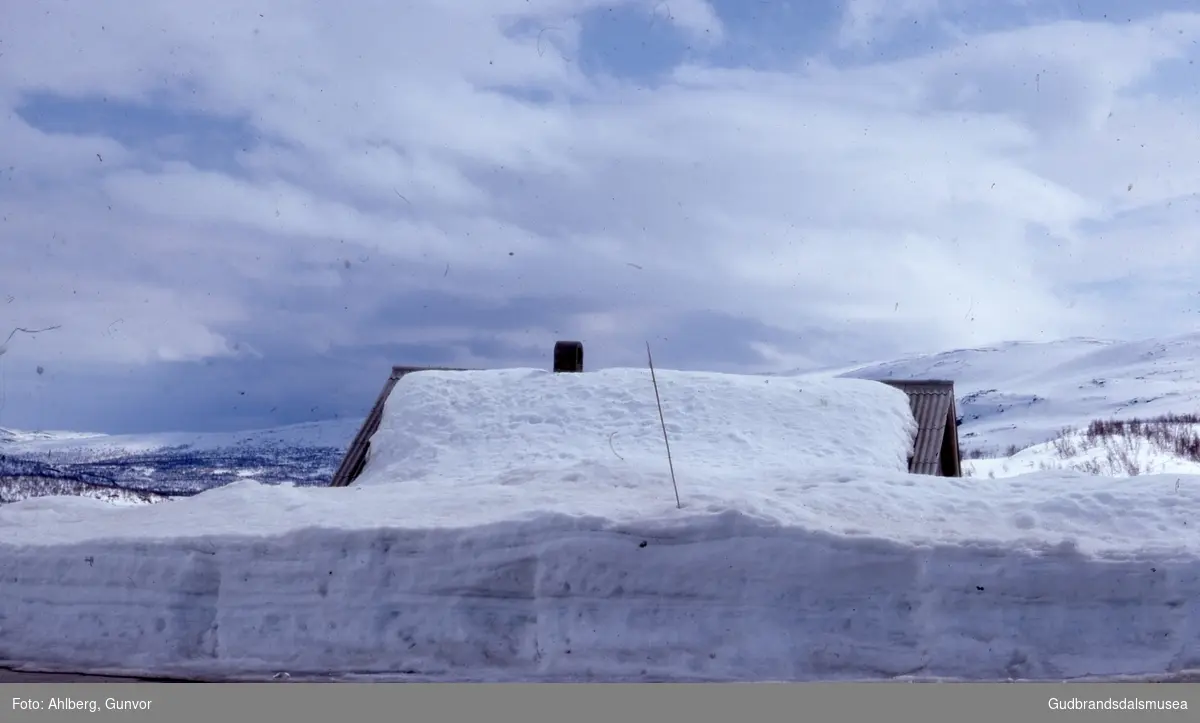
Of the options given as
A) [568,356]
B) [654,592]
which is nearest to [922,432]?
[568,356]

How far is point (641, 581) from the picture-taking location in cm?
880

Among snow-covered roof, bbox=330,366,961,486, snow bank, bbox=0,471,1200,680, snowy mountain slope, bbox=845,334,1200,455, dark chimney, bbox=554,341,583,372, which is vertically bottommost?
snow bank, bbox=0,471,1200,680

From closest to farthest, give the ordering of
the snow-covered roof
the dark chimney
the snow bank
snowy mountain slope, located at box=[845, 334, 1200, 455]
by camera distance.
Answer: the snow bank → the snow-covered roof → the dark chimney → snowy mountain slope, located at box=[845, 334, 1200, 455]

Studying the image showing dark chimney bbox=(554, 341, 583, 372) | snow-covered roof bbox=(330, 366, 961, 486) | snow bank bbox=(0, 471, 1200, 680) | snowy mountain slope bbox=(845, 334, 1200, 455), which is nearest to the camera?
snow bank bbox=(0, 471, 1200, 680)

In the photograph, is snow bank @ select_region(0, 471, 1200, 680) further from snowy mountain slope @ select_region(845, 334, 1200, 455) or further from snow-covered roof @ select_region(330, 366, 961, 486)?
snowy mountain slope @ select_region(845, 334, 1200, 455)

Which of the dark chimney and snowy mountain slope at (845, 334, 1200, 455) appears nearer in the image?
the dark chimney

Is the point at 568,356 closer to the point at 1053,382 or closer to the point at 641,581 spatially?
the point at 641,581

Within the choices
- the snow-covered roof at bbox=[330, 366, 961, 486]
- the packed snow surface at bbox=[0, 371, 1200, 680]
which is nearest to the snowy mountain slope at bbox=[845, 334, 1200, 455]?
the snow-covered roof at bbox=[330, 366, 961, 486]

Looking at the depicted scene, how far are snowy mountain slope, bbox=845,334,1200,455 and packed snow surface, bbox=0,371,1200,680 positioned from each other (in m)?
54.4

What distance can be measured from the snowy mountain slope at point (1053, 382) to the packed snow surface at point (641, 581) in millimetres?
54416

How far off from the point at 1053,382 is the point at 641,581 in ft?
337

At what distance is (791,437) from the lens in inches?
701

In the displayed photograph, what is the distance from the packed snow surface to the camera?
8.39m

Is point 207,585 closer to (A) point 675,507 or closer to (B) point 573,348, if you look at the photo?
(A) point 675,507
